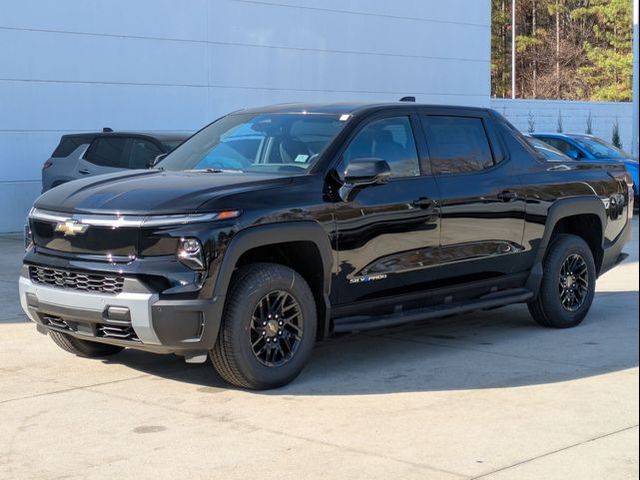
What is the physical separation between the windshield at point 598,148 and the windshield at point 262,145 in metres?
13.0

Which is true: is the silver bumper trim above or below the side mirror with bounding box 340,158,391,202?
below

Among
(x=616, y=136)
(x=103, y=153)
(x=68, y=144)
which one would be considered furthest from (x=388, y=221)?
(x=616, y=136)

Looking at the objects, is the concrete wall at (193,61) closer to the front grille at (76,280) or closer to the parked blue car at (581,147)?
the parked blue car at (581,147)

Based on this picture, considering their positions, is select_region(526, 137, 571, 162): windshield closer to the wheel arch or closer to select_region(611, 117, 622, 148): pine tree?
the wheel arch

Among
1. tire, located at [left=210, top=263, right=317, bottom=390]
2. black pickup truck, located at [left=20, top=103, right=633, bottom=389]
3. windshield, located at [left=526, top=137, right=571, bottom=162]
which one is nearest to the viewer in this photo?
black pickup truck, located at [left=20, top=103, right=633, bottom=389]

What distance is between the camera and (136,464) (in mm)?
5113

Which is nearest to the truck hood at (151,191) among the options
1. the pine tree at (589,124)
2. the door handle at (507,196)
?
the door handle at (507,196)

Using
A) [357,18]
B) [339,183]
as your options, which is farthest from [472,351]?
[357,18]

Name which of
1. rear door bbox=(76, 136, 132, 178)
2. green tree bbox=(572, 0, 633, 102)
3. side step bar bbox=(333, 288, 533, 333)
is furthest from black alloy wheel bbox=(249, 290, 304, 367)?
rear door bbox=(76, 136, 132, 178)

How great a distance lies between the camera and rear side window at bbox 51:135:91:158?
1605 centimetres

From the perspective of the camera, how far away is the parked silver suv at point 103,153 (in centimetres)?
1513

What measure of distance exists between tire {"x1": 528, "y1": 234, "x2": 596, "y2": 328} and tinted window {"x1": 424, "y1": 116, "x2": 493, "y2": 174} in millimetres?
1076

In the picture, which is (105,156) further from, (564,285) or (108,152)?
A: (564,285)

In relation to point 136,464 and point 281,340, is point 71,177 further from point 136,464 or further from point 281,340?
point 136,464
